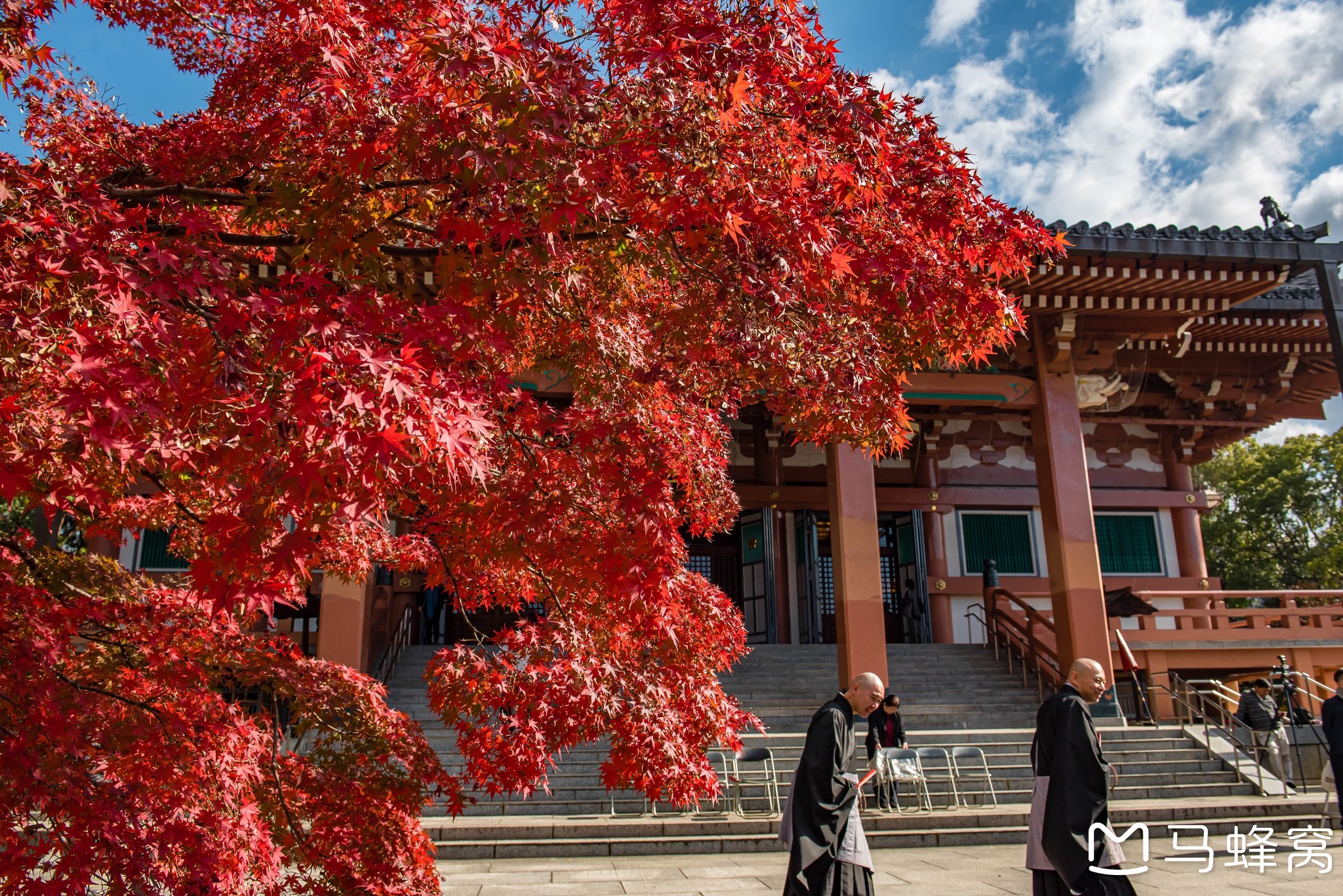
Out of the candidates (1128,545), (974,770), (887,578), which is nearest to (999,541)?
(887,578)

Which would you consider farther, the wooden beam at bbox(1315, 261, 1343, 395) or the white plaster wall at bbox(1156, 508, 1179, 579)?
the white plaster wall at bbox(1156, 508, 1179, 579)

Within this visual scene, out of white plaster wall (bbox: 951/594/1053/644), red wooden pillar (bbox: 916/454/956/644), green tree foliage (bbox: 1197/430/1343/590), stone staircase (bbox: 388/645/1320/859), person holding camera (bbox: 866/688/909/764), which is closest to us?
stone staircase (bbox: 388/645/1320/859)

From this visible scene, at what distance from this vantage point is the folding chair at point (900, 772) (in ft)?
29.2

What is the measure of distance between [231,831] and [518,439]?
6.03 ft

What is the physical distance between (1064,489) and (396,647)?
392 inches

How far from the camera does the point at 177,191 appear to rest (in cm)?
364

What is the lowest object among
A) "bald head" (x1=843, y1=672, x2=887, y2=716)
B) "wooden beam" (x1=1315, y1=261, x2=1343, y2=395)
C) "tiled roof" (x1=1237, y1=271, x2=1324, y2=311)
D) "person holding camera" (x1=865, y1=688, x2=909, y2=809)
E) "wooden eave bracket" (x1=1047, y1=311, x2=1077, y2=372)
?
"person holding camera" (x1=865, y1=688, x2=909, y2=809)

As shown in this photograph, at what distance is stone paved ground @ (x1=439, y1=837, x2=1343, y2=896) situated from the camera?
593 cm

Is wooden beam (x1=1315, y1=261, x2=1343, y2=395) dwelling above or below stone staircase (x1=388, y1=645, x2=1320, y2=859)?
above

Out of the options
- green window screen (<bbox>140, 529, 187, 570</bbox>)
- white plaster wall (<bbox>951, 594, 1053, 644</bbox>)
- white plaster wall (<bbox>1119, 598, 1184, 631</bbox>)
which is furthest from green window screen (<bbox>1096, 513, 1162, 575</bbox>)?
green window screen (<bbox>140, 529, 187, 570</bbox>)

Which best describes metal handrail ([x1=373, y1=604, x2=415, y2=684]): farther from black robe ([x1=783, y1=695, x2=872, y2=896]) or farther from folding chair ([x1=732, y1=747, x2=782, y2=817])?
black robe ([x1=783, y1=695, x2=872, y2=896])

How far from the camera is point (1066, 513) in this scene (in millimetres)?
11641

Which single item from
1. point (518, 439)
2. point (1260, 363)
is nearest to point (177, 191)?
point (518, 439)

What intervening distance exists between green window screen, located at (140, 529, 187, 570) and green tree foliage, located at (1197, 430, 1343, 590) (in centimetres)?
2932
